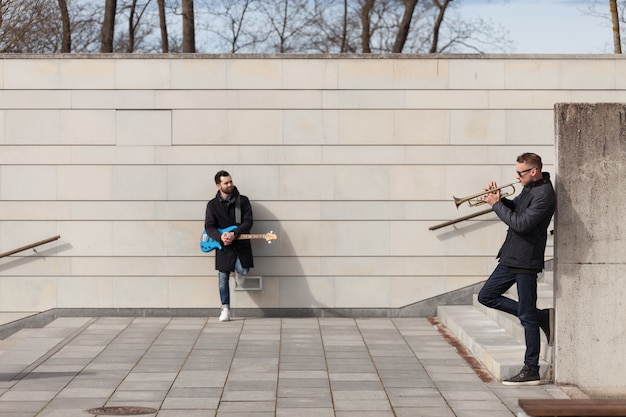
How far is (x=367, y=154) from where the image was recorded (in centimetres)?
1341

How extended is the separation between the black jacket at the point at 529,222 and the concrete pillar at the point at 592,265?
0.17m

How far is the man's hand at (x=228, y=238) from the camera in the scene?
41.8ft

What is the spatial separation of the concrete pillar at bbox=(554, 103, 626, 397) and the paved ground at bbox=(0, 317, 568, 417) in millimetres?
387

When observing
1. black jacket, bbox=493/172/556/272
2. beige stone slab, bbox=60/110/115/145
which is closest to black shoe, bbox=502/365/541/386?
black jacket, bbox=493/172/556/272

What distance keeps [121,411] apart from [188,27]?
663 inches

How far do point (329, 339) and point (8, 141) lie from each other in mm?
4792

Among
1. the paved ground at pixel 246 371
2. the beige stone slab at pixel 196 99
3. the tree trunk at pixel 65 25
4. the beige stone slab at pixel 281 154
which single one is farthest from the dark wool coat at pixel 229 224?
the tree trunk at pixel 65 25

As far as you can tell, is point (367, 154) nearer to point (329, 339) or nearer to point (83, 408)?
point (329, 339)

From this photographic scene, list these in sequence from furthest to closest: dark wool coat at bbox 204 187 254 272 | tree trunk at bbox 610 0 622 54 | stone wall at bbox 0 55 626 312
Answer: tree trunk at bbox 610 0 622 54 < stone wall at bbox 0 55 626 312 < dark wool coat at bbox 204 187 254 272

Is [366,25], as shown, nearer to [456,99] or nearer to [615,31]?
[615,31]

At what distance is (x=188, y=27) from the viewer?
23938 millimetres

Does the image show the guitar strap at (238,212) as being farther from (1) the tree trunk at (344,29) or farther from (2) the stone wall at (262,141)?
(1) the tree trunk at (344,29)

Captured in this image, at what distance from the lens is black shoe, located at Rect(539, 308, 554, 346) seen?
9.20 m

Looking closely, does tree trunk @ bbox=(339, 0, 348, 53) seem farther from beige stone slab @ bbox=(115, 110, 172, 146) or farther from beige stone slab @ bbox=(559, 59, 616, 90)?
beige stone slab @ bbox=(115, 110, 172, 146)
